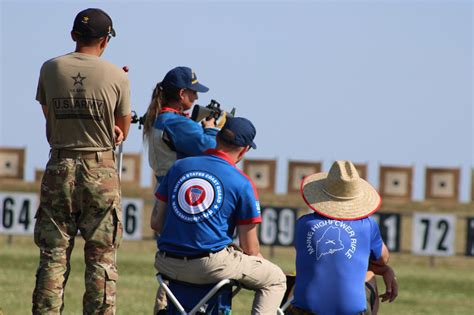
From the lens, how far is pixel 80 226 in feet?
25.1

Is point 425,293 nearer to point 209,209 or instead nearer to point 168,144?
point 168,144

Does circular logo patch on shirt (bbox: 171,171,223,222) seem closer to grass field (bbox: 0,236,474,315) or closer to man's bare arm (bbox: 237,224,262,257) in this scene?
man's bare arm (bbox: 237,224,262,257)

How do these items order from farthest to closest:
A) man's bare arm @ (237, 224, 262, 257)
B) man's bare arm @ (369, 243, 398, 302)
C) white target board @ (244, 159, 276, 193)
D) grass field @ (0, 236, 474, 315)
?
white target board @ (244, 159, 276, 193) < grass field @ (0, 236, 474, 315) < man's bare arm @ (369, 243, 398, 302) < man's bare arm @ (237, 224, 262, 257)

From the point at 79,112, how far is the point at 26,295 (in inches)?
263

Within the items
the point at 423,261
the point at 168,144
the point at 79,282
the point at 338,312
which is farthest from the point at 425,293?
the point at 423,261

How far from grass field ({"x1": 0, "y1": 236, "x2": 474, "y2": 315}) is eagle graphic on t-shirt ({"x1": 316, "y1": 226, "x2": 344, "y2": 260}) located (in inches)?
198

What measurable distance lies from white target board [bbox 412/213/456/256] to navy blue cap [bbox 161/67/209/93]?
59.6 feet

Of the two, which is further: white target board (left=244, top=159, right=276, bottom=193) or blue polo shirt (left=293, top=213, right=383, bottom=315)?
white target board (left=244, top=159, right=276, bottom=193)

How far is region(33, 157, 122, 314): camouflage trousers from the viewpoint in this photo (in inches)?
297

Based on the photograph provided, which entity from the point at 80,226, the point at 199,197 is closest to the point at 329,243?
the point at 199,197

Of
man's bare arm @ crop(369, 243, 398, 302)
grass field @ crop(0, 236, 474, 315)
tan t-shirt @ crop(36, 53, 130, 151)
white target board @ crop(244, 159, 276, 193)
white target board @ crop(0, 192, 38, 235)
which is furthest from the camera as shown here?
white target board @ crop(244, 159, 276, 193)

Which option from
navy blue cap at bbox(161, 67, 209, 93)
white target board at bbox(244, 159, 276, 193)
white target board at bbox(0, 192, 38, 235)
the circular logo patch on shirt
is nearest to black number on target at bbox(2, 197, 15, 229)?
white target board at bbox(0, 192, 38, 235)

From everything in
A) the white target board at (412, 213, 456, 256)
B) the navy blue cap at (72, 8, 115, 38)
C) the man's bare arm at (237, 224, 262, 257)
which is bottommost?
the white target board at (412, 213, 456, 256)

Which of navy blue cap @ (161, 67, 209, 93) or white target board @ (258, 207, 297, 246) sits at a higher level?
navy blue cap @ (161, 67, 209, 93)
